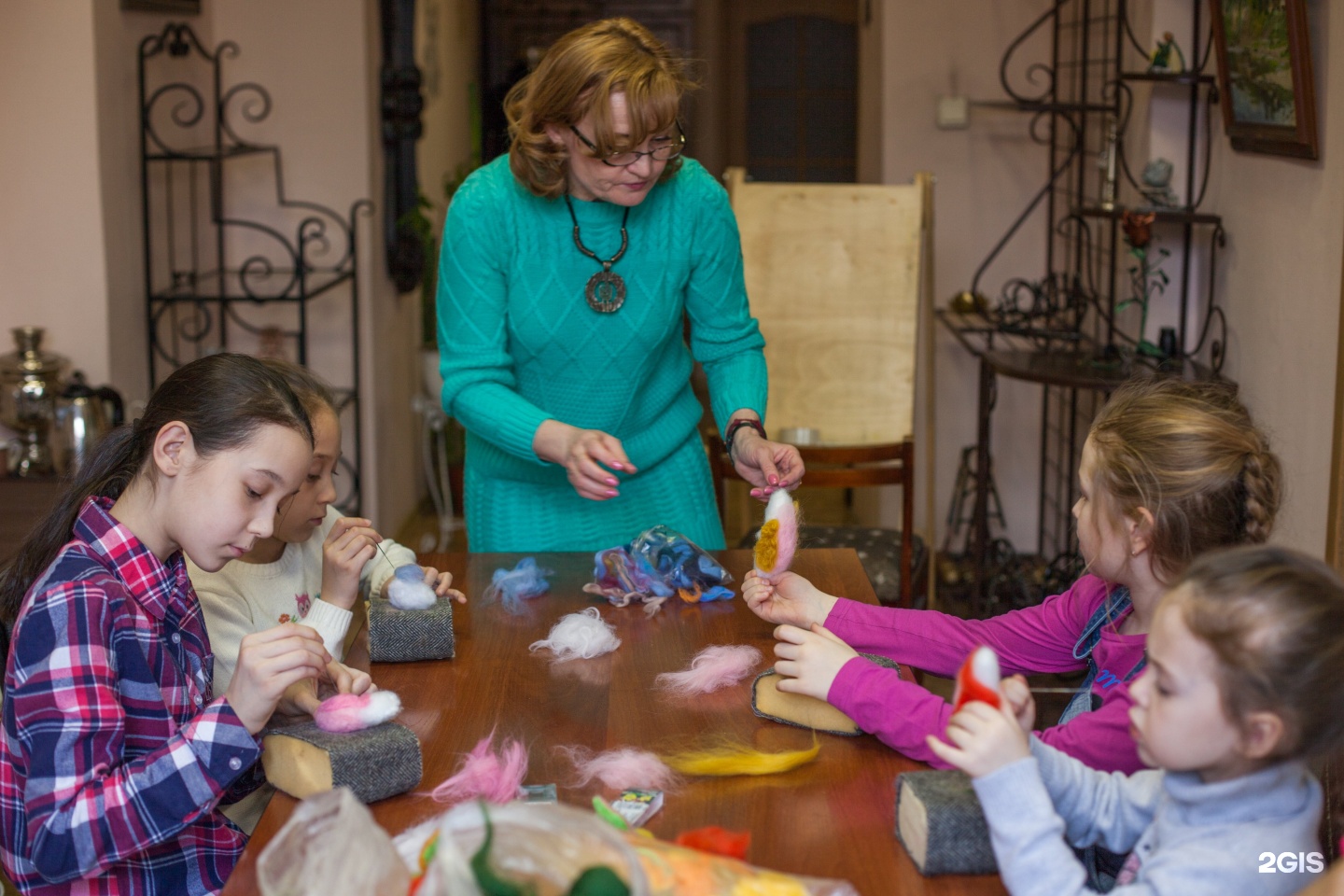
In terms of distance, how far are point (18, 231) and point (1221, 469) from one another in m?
3.01

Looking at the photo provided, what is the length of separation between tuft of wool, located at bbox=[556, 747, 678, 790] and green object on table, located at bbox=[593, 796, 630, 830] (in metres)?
0.08

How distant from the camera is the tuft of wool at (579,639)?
170cm

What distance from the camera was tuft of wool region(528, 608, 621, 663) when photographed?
1.70 m

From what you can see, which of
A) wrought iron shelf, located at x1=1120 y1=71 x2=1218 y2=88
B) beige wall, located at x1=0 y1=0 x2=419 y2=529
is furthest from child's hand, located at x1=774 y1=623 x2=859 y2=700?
beige wall, located at x1=0 y1=0 x2=419 y2=529

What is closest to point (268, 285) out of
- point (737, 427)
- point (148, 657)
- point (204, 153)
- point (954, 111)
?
point (204, 153)

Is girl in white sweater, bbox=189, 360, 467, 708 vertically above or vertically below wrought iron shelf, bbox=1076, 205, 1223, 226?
below

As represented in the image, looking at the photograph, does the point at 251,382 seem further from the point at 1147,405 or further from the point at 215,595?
the point at 1147,405

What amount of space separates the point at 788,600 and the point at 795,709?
0.32 m

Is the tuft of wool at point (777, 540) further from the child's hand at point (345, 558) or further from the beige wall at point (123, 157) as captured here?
the beige wall at point (123, 157)

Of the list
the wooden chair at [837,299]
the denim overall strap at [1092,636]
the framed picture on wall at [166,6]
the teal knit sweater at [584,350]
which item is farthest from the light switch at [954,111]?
the denim overall strap at [1092,636]

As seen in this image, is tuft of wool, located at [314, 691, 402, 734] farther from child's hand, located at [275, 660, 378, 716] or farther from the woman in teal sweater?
the woman in teal sweater

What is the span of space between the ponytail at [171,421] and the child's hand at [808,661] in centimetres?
60

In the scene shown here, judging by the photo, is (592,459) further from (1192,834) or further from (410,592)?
(1192,834)

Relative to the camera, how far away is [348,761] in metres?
1.29
